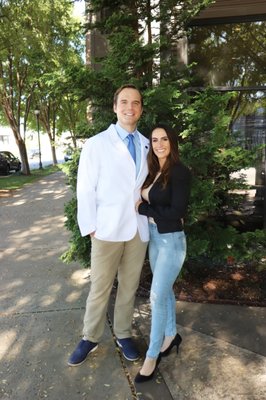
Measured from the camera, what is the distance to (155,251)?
289cm

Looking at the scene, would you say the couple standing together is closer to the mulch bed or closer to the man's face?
the man's face

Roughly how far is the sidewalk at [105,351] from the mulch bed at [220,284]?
0.19 m

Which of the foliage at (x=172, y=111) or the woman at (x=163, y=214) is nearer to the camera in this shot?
the woman at (x=163, y=214)

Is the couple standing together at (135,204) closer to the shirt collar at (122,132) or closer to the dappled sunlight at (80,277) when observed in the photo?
the shirt collar at (122,132)

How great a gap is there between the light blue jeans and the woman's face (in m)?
0.52

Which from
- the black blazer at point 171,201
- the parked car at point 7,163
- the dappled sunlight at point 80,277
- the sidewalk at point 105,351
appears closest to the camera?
the black blazer at point 171,201

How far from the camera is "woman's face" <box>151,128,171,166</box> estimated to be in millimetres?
2764

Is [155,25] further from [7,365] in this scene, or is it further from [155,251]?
[7,365]

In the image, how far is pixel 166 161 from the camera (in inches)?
109

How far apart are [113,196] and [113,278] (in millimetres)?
713

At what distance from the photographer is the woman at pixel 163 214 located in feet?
8.84

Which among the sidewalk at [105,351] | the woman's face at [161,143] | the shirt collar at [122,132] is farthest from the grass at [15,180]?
the woman's face at [161,143]

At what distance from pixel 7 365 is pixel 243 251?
254cm

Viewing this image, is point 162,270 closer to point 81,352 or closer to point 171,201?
point 171,201
